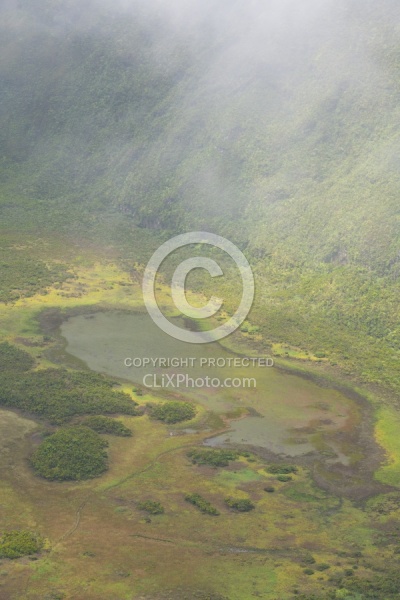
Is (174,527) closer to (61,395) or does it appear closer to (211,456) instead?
(211,456)

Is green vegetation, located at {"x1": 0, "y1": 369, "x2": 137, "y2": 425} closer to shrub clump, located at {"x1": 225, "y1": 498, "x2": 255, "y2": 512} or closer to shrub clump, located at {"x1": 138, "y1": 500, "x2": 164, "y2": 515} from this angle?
shrub clump, located at {"x1": 138, "y1": 500, "x2": 164, "y2": 515}

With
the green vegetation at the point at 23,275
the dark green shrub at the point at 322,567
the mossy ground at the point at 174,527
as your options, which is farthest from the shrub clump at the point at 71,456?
the green vegetation at the point at 23,275

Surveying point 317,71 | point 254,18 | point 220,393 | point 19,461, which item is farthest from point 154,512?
point 254,18

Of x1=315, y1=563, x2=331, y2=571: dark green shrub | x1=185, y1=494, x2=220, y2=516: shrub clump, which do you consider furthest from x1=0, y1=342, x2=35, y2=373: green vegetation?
x1=315, y1=563, x2=331, y2=571: dark green shrub

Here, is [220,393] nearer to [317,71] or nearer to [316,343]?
[316,343]

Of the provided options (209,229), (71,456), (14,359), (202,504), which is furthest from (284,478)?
(209,229)

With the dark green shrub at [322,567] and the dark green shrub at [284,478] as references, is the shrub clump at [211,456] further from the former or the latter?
the dark green shrub at [322,567]
